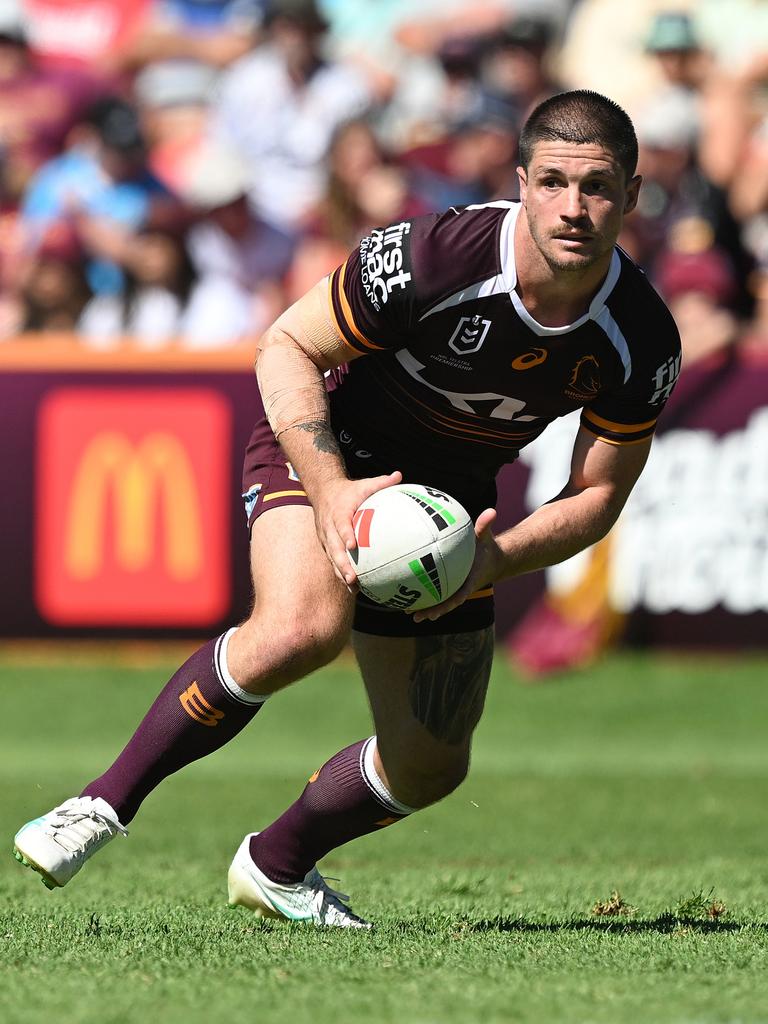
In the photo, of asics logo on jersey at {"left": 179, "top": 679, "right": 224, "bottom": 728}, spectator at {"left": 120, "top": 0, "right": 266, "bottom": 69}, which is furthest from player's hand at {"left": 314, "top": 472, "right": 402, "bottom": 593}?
spectator at {"left": 120, "top": 0, "right": 266, "bottom": 69}

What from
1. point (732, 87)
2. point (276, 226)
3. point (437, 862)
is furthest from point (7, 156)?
point (437, 862)

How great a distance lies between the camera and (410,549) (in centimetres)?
476

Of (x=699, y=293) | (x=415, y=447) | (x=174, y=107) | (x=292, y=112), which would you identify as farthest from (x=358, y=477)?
(x=174, y=107)

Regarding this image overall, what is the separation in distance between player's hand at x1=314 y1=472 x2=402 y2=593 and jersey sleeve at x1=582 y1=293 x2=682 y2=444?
860 mm

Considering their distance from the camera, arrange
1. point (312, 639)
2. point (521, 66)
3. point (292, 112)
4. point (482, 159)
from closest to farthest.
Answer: point (312, 639) → point (482, 159) → point (521, 66) → point (292, 112)

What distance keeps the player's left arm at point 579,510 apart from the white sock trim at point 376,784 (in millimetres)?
927

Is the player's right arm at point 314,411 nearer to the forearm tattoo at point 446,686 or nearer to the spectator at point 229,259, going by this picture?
the forearm tattoo at point 446,686

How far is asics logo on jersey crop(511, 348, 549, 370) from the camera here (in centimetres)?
520

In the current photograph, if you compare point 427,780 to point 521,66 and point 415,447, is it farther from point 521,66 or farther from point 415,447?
point 521,66

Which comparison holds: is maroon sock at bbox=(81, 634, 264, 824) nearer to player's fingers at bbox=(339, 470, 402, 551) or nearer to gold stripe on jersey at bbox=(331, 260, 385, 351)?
player's fingers at bbox=(339, 470, 402, 551)

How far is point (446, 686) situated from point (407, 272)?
1.39 m

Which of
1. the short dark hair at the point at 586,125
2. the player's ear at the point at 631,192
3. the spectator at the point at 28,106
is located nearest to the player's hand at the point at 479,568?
the player's ear at the point at 631,192

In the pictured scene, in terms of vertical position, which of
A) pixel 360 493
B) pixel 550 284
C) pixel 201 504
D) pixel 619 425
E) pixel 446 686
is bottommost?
pixel 201 504

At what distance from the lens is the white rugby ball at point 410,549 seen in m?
4.77
